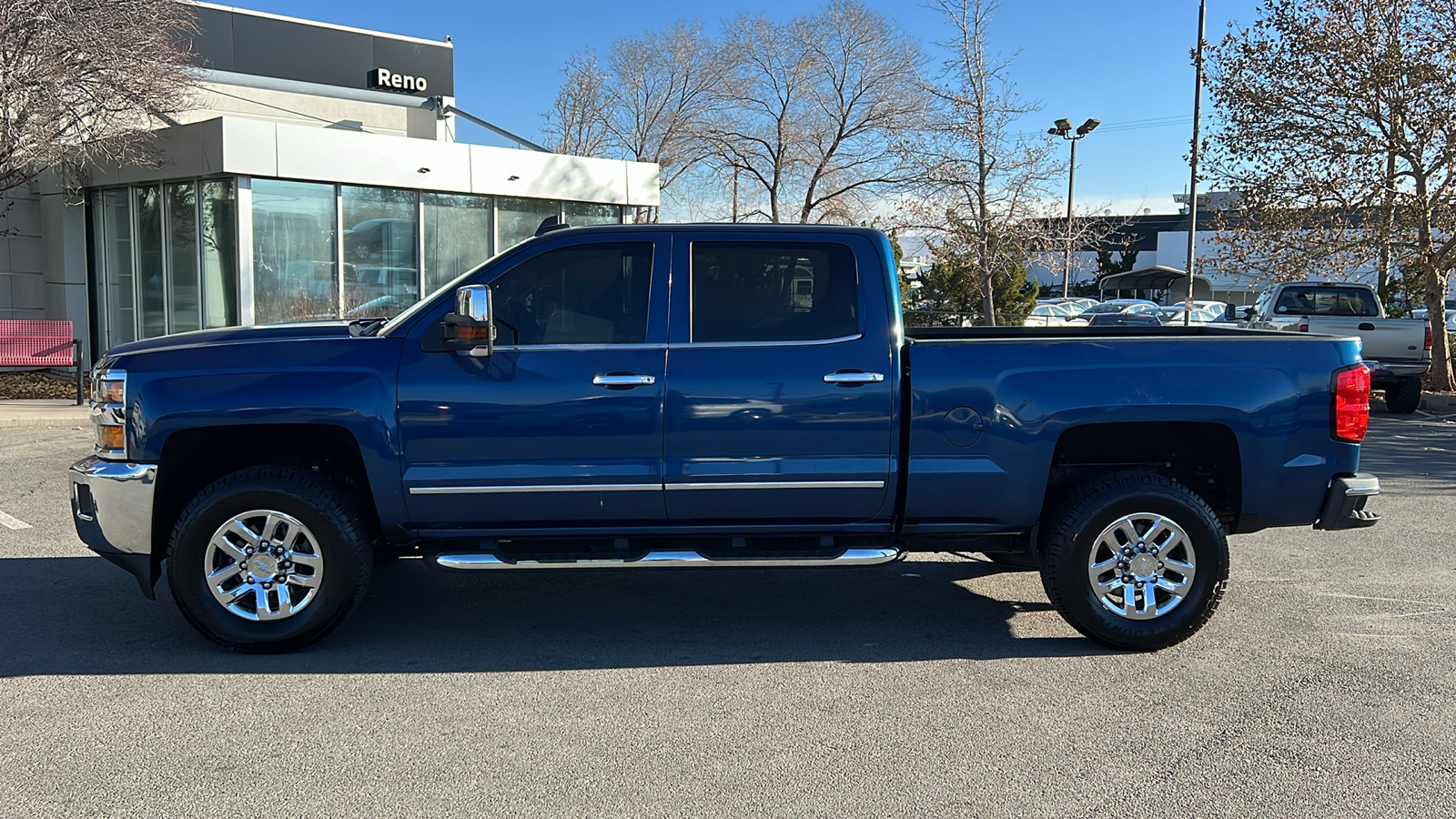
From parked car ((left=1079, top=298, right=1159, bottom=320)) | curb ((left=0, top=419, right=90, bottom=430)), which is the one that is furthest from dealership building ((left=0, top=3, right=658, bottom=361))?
parked car ((left=1079, top=298, right=1159, bottom=320))

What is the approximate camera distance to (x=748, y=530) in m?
5.34

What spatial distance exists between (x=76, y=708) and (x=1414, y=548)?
758cm

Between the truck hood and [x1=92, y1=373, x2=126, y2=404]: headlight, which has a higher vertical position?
the truck hood

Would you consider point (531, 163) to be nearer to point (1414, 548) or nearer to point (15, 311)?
point (15, 311)

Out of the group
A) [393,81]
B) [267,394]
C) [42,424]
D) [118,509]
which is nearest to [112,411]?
[118,509]

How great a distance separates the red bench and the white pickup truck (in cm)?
1745

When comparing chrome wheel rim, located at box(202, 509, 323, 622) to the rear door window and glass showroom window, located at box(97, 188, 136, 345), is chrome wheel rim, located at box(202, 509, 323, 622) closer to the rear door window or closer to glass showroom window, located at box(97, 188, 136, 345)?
the rear door window

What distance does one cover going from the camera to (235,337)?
17.7 ft

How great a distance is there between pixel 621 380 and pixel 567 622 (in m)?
1.38

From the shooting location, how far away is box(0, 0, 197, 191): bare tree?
14.8 meters

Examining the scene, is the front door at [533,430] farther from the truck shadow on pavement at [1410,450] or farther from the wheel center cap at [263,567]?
the truck shadow on pavement at [1410,450]

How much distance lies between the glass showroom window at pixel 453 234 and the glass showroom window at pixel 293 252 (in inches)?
69.0

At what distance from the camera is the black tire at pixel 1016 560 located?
5.74 m

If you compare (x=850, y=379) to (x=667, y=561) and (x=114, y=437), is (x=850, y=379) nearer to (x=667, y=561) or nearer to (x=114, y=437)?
(x=667, y=561)
